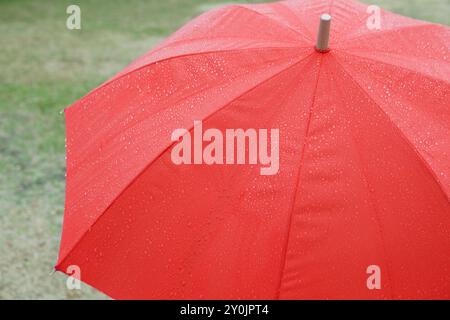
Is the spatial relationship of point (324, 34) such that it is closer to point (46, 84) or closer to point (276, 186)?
point (276, 186)

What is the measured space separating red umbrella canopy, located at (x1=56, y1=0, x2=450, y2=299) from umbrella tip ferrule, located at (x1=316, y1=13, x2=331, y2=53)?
28 mm

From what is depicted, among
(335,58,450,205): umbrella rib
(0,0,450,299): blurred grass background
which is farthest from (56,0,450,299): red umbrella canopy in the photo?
(0,0,450,299): blurred grass background

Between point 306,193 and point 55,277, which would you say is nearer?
point 306,193

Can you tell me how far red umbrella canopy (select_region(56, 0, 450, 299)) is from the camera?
1822 mm

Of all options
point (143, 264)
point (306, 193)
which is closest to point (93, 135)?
point (143, 264)

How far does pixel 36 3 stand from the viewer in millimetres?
7359

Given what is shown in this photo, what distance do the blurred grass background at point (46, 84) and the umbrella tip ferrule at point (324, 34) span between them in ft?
6.66

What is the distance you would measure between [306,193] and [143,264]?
54 centimetres

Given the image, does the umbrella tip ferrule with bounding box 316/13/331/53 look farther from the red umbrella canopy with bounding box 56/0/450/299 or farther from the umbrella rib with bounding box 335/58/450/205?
the umbrella rib with bounding box 335/58/450/205

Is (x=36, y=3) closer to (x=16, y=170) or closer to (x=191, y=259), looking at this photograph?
(x=16, y=170)

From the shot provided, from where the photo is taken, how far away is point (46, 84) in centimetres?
535

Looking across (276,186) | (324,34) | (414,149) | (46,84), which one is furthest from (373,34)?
(46,84)

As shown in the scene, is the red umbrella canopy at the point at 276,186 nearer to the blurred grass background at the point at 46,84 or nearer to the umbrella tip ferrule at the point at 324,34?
the umbrella tip ferrule at the point at 324,34

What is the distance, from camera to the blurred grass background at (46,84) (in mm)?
3607
